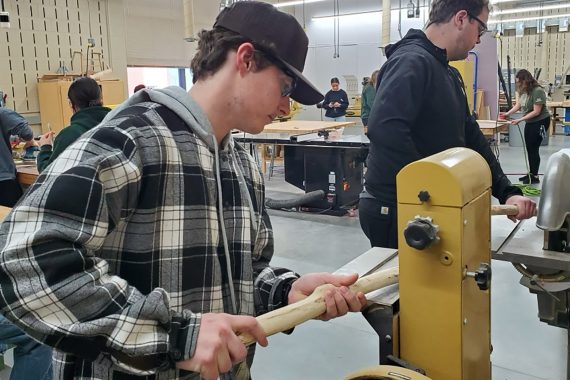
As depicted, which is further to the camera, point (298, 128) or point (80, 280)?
point (298, 128)

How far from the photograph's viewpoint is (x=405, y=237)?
45.5 inches

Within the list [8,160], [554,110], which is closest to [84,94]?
[8,160]

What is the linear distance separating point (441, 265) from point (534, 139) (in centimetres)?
657

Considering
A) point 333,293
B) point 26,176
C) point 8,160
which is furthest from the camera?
point 26,176

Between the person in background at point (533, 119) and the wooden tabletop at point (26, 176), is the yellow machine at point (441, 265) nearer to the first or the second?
the wooden tabletop at point (26, 176)

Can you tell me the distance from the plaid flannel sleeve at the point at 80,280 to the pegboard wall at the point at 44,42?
8.96 m

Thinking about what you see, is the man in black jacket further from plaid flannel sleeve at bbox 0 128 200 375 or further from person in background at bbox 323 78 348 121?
person in background at bbox 323 78 348 121

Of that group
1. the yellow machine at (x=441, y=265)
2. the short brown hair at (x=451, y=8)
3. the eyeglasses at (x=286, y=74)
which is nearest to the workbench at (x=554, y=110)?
the short brown hair at (x=451, y=8)

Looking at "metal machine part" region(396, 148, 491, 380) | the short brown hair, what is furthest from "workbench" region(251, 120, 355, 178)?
"metal machine part" region(396, 148, 491, 380)

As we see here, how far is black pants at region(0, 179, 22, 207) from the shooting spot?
4.00 m

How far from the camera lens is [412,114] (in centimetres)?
188

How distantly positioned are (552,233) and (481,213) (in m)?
0.46

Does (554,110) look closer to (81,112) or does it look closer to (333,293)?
(81,112)

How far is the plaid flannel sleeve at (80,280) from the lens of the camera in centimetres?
77
